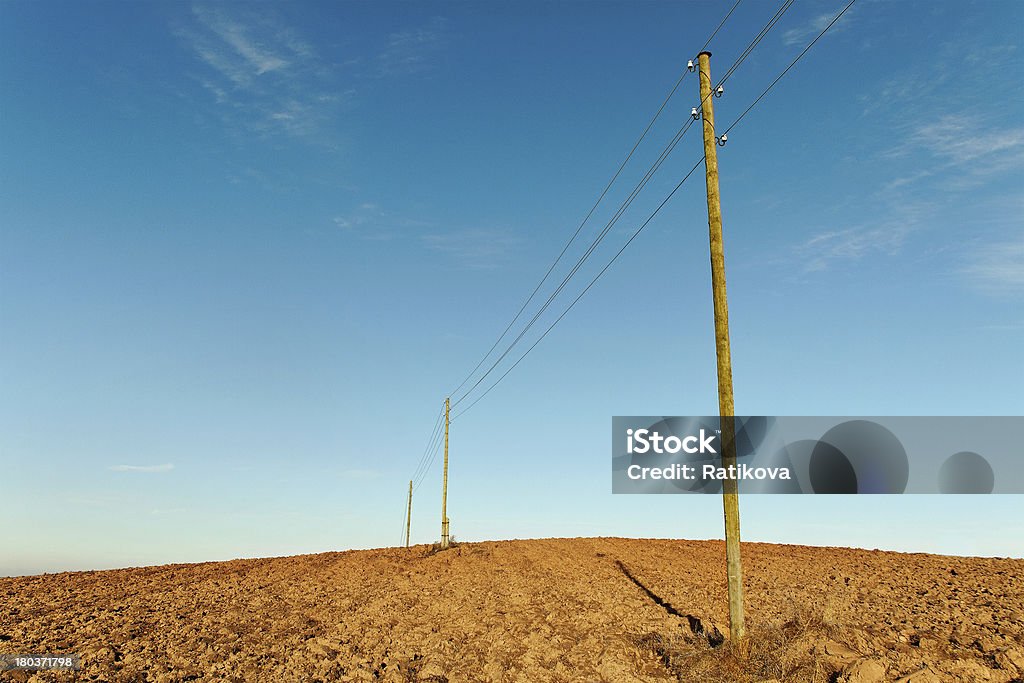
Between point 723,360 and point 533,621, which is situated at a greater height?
point 723,360

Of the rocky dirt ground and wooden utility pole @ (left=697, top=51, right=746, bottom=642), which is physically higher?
wooden utility pole @ (left=697, top=51, right=746, bottom=642)

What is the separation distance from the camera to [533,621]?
18.5 metres

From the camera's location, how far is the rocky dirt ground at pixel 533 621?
1379 cm

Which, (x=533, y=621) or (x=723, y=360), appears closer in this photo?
(x=723, y=360)

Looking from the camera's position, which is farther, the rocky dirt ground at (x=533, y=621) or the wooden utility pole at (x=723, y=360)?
the wooden utility pole at (x=723, y=360)

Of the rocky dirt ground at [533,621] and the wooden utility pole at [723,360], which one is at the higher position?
the wooden utility pole at [723,360]

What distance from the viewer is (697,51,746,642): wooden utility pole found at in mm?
14438

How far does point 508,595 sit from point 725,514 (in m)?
9.89

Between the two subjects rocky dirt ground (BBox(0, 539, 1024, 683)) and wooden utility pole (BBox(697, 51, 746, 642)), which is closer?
rocky dirt ground (BBox(0, 539, 1024, 683))

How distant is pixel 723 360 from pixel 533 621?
9.28m

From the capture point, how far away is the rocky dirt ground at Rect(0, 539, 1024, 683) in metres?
13.8

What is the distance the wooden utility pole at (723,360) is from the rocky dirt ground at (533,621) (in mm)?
1267

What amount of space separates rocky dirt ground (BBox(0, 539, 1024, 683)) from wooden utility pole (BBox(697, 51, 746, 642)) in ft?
4.16

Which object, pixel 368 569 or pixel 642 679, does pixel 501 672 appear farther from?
pixel 368 569
